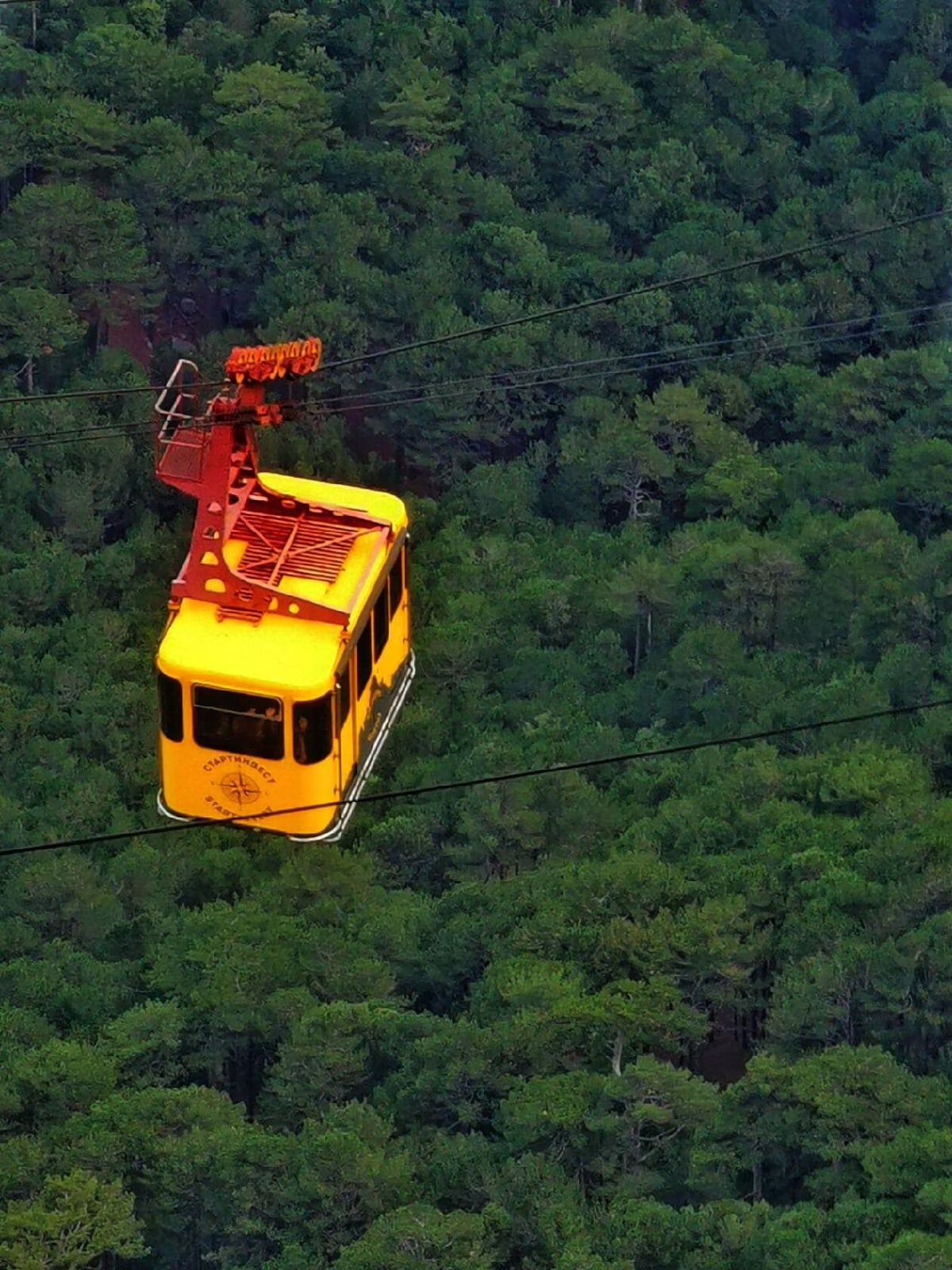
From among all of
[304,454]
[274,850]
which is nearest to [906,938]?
[274,850]

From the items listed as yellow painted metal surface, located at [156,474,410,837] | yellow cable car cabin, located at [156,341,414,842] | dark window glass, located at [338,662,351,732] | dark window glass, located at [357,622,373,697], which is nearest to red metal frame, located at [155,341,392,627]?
yellow cable car cabin, located at [156,341,414,842]

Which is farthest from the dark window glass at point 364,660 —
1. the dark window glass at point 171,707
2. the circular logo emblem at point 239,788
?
the dark window glass at point 171,707

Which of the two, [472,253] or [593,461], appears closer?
[593,461]

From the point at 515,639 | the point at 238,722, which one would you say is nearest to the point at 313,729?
the point at 238,722

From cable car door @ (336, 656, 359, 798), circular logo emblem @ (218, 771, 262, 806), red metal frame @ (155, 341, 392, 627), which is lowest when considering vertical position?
circular logo emblem @ (218, 771, 262, 806)

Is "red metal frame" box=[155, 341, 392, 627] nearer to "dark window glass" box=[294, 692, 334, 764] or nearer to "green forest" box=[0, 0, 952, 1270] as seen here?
"dark window glass" box=[294, 692, 334, 764]

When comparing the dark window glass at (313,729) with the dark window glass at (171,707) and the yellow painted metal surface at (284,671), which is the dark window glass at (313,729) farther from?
the dark window glass at (171,707)

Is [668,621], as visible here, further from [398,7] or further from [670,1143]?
[398,7]
